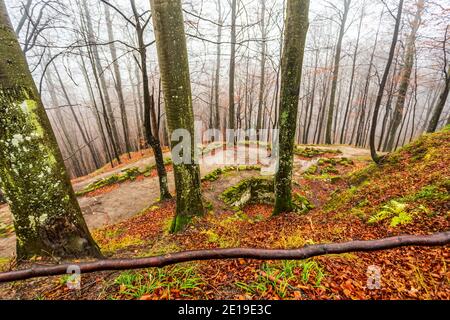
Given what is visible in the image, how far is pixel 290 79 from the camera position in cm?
415

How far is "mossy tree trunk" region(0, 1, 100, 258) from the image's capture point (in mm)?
2260

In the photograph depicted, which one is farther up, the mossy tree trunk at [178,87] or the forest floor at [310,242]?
the mossy tree trunk at [178,87]

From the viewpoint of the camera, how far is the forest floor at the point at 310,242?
6.19 ft

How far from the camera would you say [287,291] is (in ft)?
6.13

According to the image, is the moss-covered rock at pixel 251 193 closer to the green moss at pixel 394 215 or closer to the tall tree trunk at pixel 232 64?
the green moss at pixel 394 215

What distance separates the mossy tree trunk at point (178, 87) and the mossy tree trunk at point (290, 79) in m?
2.06

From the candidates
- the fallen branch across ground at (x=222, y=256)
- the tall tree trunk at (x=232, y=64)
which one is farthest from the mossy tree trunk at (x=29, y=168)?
the tall tree trunk at (x=232, y=64)

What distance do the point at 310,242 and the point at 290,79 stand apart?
3.18 metres

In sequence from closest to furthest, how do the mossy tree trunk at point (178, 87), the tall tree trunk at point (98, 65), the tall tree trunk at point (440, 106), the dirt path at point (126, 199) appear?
the mossy tree trunk at point (178, 87) → the dirt path at point (126, 199) → the tall tree trunk at point (440, 106) → the tall tree trunk at point (98, 65)

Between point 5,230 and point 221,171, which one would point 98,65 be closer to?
point 5,230

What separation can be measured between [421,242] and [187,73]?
3.82m

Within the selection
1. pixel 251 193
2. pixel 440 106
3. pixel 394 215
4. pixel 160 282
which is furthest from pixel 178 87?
pixel 440 106
